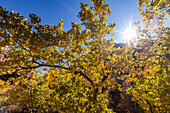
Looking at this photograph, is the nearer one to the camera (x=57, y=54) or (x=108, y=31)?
(x=57, y=54)

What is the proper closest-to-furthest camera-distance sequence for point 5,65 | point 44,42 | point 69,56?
point 44,42 → point 5,65 → point 69,56

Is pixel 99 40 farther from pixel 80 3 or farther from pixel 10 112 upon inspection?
pixel 10 112

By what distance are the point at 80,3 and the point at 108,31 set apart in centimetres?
198

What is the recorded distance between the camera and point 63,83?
7.54m

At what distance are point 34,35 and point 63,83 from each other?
17.2ft

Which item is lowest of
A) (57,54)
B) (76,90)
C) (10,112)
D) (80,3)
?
(10,112)

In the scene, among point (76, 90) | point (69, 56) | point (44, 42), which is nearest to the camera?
point (44, 42)

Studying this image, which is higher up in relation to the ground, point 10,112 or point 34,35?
point 34,35

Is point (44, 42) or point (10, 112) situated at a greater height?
point (44, 42)

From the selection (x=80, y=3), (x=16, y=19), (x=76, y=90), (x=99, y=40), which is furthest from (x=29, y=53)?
(x=76, y=90)

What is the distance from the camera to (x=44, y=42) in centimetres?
336

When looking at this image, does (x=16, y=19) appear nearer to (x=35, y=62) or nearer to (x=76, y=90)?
(x=35, y=62)

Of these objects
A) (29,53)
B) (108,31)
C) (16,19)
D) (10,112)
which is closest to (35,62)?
(29,53)

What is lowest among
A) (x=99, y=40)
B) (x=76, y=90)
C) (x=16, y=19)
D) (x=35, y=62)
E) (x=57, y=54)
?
(x=76, y=90)
